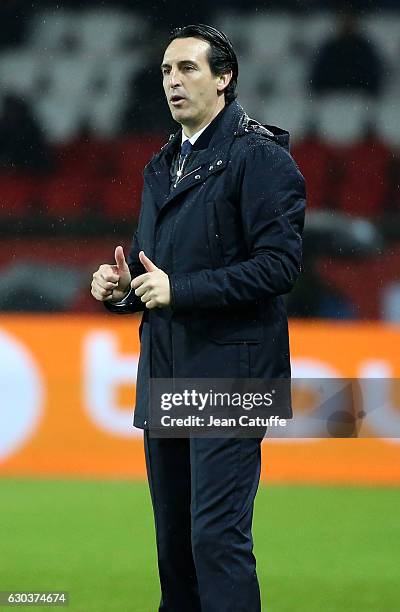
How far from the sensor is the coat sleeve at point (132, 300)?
2.22 m

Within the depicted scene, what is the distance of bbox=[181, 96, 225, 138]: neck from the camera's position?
2.13 meters

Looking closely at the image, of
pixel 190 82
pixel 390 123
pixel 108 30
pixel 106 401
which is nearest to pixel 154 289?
pixel 190 82

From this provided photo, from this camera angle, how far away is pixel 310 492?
405 centimetres

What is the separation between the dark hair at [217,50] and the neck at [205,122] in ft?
0.06

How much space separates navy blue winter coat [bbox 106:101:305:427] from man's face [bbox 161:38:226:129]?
0.05 metres

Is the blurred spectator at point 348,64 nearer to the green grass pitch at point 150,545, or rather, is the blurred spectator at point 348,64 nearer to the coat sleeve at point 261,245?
the green grass pitch at point 150,545

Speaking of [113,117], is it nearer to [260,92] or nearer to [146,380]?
[260,92]

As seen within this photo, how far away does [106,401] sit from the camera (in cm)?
436

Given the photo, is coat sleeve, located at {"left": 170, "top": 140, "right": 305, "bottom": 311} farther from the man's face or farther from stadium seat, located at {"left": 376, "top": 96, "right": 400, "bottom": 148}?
stadium seat, located at {"left": 376, "top": 96, "right": 400, "bottom": 148}

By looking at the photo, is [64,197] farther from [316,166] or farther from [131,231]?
[316,166]

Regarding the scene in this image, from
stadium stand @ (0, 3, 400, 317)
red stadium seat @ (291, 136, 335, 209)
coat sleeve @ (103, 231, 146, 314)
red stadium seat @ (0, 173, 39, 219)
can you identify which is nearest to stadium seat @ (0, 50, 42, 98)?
stadium stand @ (0, 3, 400, 317)

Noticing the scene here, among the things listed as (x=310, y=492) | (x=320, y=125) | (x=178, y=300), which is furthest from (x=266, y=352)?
(x=320, y=125)

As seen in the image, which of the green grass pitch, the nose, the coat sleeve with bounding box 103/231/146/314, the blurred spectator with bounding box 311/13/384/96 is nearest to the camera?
the nose

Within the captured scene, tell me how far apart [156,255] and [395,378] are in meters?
2.38
